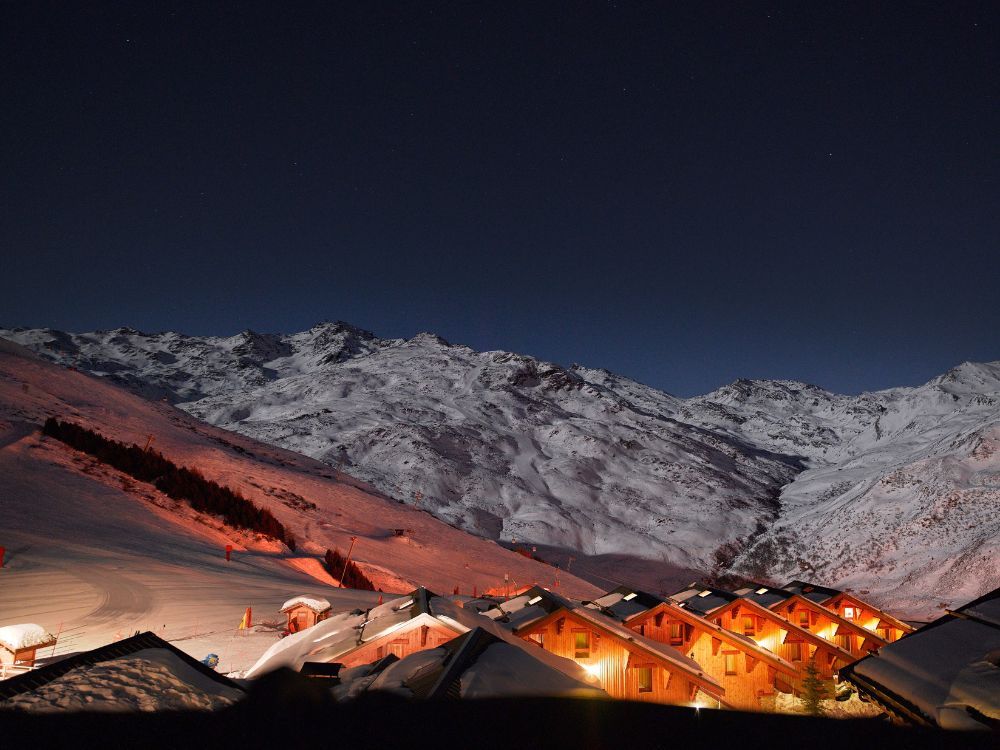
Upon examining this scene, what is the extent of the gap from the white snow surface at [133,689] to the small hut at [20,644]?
1342cm

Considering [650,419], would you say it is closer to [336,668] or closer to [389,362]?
[389,362]

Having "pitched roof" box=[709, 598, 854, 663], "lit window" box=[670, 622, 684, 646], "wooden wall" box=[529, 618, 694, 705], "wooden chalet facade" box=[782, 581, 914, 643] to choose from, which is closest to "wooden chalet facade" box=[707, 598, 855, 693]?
"pitched roof" box=[709, 598, 854, 663]

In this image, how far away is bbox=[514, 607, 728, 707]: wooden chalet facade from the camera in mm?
16938

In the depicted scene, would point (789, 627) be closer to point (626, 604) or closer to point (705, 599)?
point (705, 599)

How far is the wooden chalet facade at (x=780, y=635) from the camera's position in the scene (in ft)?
91.2

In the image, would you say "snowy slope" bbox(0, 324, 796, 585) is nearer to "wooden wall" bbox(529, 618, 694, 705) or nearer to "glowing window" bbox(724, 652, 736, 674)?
"glowing window" bbox(724, 652, 736, 674)

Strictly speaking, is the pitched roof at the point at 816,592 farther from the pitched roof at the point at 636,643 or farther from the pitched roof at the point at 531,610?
the pitched roof at the point at 636,643

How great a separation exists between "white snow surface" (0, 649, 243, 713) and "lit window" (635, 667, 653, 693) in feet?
49.0

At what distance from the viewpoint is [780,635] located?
28172 millimetres

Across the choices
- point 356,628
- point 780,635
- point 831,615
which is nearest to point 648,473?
point 831,615

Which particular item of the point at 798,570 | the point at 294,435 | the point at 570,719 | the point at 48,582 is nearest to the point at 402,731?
the point at 570,719

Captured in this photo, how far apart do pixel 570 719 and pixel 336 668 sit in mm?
7705

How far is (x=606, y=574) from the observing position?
79.6 m

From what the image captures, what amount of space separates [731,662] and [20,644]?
24.7 metres
